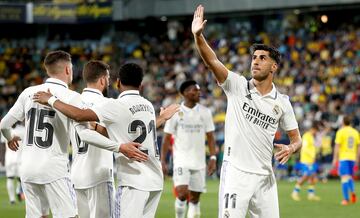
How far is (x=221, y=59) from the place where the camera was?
41.0 m

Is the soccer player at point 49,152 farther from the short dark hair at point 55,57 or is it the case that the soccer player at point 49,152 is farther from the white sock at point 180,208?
the white sock at point 180,208

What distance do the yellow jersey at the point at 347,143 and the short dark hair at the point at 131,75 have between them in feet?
43.0

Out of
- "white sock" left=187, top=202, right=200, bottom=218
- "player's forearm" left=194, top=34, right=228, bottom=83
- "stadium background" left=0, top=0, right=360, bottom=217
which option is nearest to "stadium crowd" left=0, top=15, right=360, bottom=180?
"stadium background" left=0, top=0, right=360, bottom=217

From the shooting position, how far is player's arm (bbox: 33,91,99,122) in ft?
30.9

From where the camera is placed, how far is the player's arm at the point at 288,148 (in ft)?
30.7

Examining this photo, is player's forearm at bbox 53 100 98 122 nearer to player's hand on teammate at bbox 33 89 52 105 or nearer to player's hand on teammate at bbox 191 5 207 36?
player's hand on teammate at bbox 33 89 52 105

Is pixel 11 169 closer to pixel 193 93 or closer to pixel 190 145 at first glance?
pixel 190 145

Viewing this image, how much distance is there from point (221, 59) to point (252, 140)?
3162 centimetres

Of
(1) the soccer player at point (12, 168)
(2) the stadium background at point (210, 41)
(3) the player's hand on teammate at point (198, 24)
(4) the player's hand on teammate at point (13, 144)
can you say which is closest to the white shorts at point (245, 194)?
(3) the player's hand on teammate at point (198, 24)

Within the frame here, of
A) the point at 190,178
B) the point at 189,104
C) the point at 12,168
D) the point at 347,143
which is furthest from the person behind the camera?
the point at 347,143

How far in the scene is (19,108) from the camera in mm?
10516

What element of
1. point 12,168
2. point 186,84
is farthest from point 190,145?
point 12,168

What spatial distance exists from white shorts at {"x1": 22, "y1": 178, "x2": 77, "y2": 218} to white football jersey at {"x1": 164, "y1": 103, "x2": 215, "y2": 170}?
19.6 feet

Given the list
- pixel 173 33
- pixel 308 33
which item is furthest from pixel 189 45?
pixel 308 33
